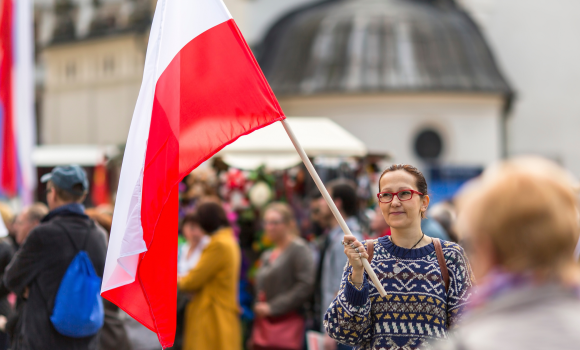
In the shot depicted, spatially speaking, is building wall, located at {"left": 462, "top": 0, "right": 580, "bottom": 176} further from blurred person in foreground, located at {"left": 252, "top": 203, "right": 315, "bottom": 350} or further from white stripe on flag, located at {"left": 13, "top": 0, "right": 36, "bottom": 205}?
blurred person in foreground, located at {"left": 252, "top": 203, "right": 315, "bottom": 350}

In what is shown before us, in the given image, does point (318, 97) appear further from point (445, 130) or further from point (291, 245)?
point (291, 245)

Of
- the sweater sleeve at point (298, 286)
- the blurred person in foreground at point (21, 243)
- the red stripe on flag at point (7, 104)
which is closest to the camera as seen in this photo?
the blurred person in foreground at point (21, 243)

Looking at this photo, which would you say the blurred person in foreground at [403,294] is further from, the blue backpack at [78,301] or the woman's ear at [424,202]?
the blue backpack at [78,301]

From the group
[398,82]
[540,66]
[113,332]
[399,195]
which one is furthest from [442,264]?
[540,66]

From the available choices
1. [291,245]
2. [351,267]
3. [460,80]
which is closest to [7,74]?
[291,245]

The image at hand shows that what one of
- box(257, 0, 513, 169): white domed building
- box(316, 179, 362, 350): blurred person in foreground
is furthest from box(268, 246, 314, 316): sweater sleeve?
box(257, 0, 513, 169): white domed building

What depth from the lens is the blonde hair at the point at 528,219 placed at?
5.38 ft

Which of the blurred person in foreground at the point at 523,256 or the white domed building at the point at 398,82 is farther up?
the white domed building at the point at 398,82

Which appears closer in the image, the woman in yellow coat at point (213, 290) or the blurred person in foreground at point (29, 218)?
the blurred person in foreground at point (29, 218)

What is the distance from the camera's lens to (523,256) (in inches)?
65.2

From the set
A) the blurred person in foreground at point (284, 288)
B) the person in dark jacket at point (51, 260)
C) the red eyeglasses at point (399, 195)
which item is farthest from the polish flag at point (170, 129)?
the blurred person in foreground at point (284, 288)

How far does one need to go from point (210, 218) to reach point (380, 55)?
1832 centimetres

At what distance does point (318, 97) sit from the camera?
23797 mm

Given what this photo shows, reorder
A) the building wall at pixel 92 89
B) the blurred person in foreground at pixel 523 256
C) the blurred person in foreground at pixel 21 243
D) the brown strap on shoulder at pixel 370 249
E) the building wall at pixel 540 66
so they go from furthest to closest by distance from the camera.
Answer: the building wall at pixel 92 89 < the building wall at pixel 540 66 < the blurred person in foreground at pixel 21 243 < the brown strap on shoulder at pixel 370 249 < the blurred person in foreground at pixel 523 256
